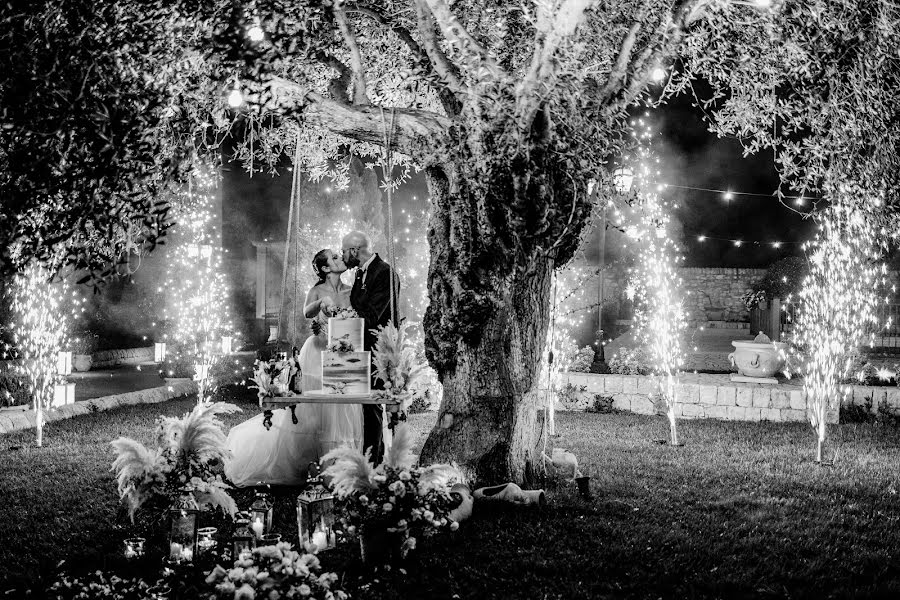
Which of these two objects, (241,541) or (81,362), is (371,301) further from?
(81,362)

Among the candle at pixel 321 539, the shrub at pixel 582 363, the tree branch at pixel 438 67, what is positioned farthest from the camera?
the shrub at pixel 582 363

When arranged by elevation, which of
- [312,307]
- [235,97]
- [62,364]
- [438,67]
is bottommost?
[62,364]

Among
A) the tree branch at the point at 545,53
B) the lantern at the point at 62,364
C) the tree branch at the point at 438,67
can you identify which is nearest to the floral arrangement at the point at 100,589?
the tree branch at the point at 545,53

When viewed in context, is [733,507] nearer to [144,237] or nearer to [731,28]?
[731,28]

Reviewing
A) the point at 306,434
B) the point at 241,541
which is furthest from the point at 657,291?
the point at 241,541

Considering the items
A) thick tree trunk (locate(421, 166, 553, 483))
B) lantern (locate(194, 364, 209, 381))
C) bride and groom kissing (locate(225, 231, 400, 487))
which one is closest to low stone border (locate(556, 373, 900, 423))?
thick tree trunk (locate(421, 166, 553, 483))

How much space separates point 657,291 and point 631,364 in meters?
1.95

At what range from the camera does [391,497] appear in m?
5.12

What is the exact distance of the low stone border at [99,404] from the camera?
39.4 feet

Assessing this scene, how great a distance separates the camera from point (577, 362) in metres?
17.0

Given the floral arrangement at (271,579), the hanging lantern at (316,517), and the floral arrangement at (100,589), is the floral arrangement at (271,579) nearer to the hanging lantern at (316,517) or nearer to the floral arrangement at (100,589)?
the floral arrangement at (100,589)

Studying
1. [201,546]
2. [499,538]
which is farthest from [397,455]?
[201,546]

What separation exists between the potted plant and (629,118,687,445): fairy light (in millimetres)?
18189

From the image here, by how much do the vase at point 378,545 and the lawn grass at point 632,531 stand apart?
0.42ft
